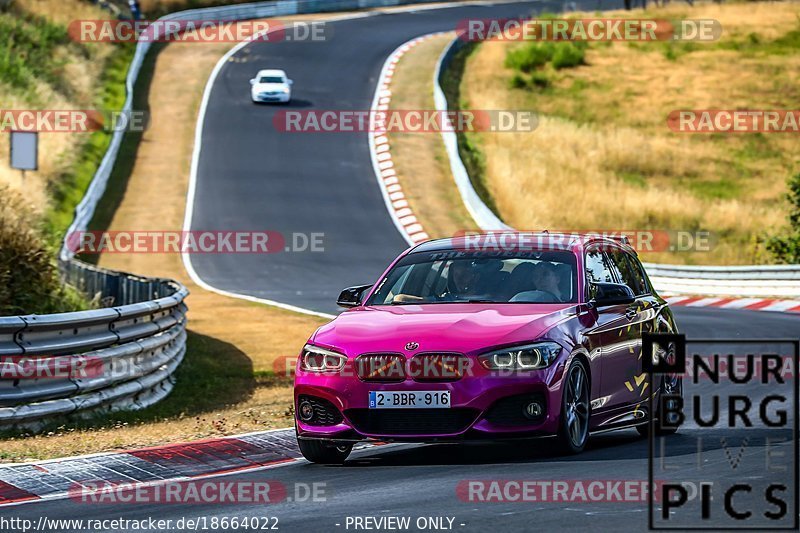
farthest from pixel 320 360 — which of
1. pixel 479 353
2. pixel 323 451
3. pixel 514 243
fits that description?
pixel 514 243

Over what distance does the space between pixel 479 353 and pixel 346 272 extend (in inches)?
870

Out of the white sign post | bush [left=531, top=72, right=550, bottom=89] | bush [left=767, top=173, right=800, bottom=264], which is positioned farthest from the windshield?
bush [left=531, top=72, right=550, bottom=89]

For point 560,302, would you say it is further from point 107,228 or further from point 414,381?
point 107,228

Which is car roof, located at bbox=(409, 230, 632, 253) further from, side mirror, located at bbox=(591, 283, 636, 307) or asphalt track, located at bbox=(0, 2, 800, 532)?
asphalt track, located at bbox=(0, 2, 800, 532)

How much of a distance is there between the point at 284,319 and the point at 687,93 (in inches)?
1455

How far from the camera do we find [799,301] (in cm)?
2786

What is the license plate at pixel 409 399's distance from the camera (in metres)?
8.84

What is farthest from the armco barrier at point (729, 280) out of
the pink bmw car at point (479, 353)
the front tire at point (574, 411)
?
the front tire at point (574, 411)

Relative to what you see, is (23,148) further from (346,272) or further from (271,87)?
(271,87)

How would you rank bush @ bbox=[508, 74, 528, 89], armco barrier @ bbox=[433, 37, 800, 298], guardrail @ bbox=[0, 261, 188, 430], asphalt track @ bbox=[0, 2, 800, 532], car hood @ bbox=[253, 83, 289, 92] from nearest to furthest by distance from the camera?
1. asphalt track @ bbox=[0, 2, 800, 532]
2. guardrail @ bbox=[0, 261, 188, 430]
3. armco barrier @ bbox=[433, 37, 800, 298]
4. car hood @ bbox=[253, 83, 289, 92]
5. bush @ bbox=[508, 74, 528, 89]

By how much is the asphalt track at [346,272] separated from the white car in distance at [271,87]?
65 centimetres

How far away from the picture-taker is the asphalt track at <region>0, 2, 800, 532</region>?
24.6 feet

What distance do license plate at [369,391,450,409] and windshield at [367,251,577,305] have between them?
1.29 m

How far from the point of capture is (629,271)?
37.2 feet
